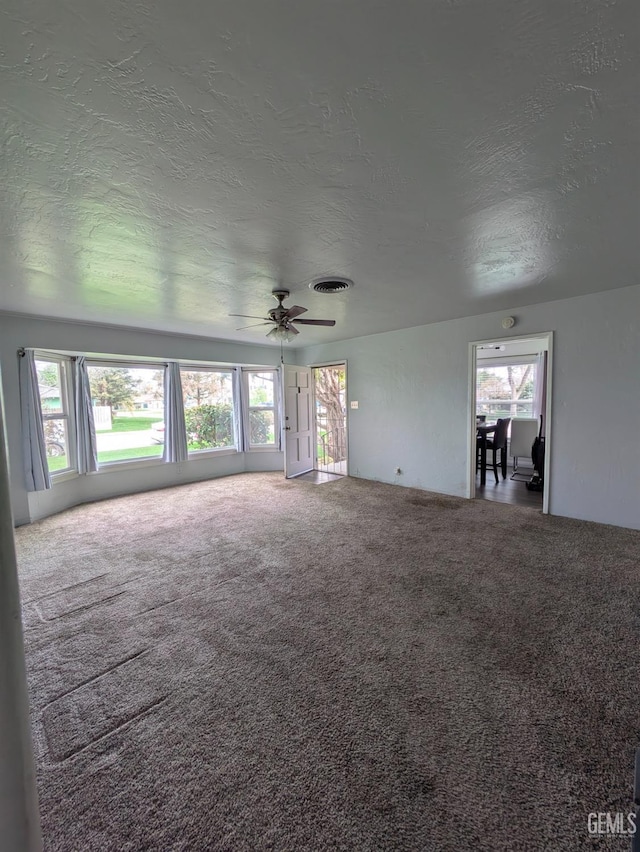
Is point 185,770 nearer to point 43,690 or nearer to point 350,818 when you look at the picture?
point 350,818

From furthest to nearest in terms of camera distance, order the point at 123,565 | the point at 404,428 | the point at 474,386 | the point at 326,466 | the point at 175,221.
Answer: the point at 326,466 < the point at 404,428 < the point at 474,386 < the point at 123,565 < the point at 175,221

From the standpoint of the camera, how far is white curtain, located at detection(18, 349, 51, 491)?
13.1ft

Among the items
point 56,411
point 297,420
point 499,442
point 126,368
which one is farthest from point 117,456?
point 499,442

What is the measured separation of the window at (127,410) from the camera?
509 centimetres

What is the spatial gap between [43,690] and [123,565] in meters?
1.32

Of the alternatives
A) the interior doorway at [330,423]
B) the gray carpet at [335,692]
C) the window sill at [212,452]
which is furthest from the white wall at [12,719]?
the interior doorway at [330,423]

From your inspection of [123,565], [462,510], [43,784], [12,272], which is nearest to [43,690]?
[43,784]

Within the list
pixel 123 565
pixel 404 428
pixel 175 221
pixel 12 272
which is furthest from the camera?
pixel 404 428

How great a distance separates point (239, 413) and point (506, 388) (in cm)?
575

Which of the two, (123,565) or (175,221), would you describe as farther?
(123,565)

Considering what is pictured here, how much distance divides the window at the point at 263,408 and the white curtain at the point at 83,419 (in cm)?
256

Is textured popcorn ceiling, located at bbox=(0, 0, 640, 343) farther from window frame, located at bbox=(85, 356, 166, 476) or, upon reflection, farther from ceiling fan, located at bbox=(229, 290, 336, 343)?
window frame, located at bbox=(85, 356, 166, 476)

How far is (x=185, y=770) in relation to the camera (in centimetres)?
132

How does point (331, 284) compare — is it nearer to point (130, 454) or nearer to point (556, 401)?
point (556, 401)
